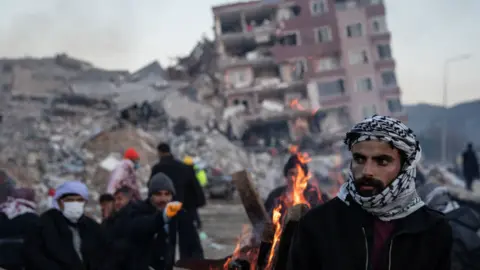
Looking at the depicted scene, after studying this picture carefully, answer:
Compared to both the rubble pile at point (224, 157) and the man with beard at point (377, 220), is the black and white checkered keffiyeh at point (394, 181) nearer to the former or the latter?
the man with beard at point (377, 220)

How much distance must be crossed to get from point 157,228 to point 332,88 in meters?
40.1

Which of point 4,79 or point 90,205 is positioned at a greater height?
point 4,79

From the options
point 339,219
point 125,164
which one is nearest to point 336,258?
point 339,219

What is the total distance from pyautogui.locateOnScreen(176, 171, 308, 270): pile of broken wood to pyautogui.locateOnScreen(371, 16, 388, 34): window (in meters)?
43.2

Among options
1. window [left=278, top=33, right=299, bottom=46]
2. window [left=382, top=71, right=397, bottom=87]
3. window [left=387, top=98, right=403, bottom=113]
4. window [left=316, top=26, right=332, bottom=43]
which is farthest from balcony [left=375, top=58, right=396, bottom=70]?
window [left=278, top=33, right=299, bottom=46]

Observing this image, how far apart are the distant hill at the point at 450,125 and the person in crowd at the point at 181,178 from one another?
143 ft

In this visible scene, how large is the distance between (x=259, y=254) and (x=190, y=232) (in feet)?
7.31

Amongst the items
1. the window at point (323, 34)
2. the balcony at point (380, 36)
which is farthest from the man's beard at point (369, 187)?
the balcony at point (380, 36)

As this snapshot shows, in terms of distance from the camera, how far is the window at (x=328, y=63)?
144 feet

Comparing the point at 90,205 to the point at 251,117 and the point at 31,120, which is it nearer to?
the point at 31,120

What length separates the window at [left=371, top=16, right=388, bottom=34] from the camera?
4394 cm

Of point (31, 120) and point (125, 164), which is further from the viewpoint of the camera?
point (31, 120)

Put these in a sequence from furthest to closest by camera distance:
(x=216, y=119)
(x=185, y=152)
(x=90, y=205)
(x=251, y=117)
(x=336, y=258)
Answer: (x=251, y=117)
(x=216, y=119)
(x=185, y=152)
(x=90, y=205)
(x=336, y=258)

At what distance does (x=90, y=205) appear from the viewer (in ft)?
48.6
